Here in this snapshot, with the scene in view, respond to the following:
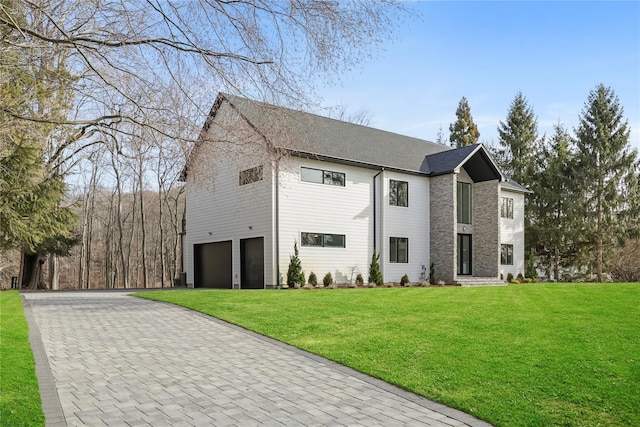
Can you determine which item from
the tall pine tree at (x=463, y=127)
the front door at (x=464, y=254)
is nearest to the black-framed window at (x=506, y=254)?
the front door at (x=464, y=254)

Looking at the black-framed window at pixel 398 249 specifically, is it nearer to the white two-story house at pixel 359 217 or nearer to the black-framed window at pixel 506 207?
the white two-story house at pixel 359 217

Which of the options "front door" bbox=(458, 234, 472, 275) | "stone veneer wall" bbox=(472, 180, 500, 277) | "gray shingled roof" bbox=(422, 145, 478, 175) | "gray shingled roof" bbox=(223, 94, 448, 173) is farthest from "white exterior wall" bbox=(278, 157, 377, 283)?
"stone veneer wall" bbox=(472, 180, 500, 277)

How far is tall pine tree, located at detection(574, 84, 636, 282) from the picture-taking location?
32.8 metres

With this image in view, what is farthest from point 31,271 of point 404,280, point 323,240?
point 404,280

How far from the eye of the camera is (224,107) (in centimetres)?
661

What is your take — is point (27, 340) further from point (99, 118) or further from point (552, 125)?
point (552, 125)

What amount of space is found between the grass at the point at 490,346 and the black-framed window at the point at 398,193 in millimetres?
9572

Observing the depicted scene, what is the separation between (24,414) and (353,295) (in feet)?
35.0

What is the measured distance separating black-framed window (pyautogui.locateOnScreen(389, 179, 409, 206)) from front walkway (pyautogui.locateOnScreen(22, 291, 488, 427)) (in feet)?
46.0

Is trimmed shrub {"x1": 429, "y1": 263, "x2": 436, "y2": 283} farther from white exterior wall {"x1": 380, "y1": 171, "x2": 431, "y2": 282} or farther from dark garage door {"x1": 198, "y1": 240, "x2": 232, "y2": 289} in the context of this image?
dark garage door {"x1": 198, "y1": 240, "x2": 232, "y2": 289}

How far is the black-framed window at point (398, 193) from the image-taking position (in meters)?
22.5

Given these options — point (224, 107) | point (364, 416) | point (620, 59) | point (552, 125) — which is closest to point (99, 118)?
point (224, 107)

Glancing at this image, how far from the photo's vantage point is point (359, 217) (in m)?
21.3

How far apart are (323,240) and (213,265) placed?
577cm
